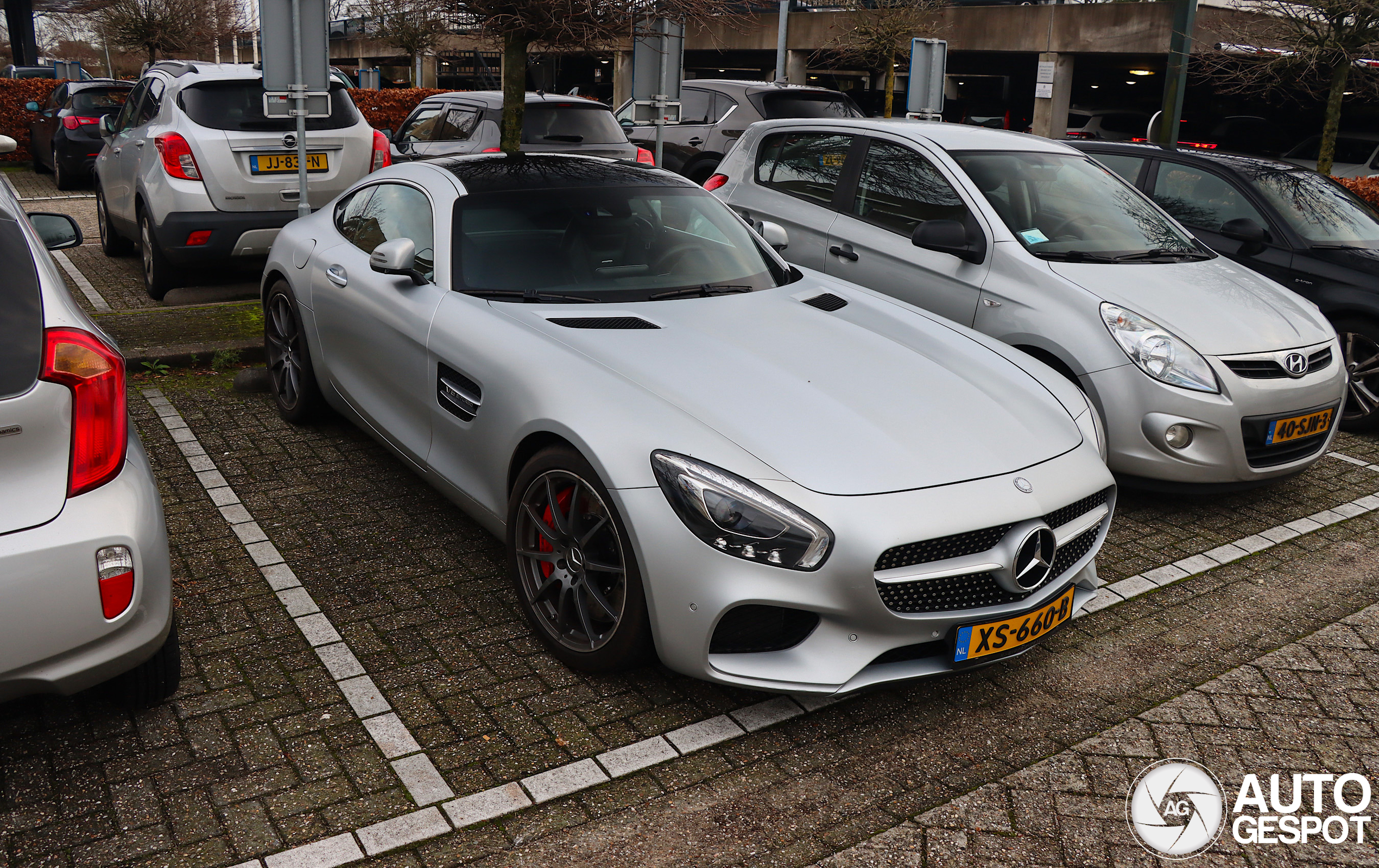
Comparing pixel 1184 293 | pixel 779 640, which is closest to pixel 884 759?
pixel 779 640

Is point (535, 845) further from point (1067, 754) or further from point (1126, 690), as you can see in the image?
point (1126, 690)

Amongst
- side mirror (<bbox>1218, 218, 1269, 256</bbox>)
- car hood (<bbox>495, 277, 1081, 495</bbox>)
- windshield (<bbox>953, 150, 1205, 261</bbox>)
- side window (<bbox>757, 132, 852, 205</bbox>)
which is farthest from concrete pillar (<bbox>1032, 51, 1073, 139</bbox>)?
car hood (<bbox>495, 277, 1081, 495</bbox>)

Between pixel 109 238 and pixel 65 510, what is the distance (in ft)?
27.9

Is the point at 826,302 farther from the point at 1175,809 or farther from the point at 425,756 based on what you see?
the point at 425,756

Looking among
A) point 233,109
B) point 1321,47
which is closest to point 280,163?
point 233,109

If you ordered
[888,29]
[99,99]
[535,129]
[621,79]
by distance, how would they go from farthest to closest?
1. [621,79]
2. [888,29]
3. [99,99]
4. [535,129]

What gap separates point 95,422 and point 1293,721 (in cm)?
370

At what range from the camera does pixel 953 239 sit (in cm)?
579

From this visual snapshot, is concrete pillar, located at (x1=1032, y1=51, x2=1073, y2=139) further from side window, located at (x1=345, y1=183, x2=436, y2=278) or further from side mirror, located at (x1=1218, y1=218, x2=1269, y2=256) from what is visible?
side window, located at (x1=345, y1=183, x2=436, y2=278)

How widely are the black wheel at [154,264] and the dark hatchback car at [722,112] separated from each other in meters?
5.65

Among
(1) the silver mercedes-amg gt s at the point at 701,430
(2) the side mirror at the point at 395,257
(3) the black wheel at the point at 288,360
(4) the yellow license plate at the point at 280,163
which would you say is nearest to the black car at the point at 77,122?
(4) the yellow license plate at the point at 280,163

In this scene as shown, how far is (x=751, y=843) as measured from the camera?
2932 millimetres

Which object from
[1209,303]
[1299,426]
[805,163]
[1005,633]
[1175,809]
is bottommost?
[1175,809]

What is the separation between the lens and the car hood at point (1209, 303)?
532 centimetres
